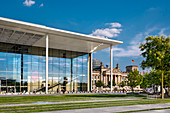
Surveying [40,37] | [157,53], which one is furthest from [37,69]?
[157,53]

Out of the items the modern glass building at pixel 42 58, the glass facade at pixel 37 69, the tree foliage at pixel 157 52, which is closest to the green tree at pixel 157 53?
the tree foliage at pixel 157 52

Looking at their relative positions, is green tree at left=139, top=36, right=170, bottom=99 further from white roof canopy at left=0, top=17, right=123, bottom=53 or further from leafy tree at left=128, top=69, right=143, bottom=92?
leafy tree at left=128, top=69, right=143, bottom=92

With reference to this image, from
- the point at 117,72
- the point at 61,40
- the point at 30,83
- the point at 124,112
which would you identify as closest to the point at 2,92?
the point at 30,83

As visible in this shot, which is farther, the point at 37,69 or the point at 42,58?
the point at 42,58

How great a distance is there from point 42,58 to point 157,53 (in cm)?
3041

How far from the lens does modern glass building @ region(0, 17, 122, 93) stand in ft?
128

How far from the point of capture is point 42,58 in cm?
4944

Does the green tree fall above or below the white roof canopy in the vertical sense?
below

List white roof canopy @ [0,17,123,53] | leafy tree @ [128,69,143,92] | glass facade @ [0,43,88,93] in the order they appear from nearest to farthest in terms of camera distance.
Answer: white roof canopy @ [0,17,123,53] < glass facade @ [0,43,88,93] < leafy tree @ [128,69,143,92]

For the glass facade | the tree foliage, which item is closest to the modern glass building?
the glass facade

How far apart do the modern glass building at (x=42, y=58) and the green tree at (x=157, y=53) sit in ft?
48.5

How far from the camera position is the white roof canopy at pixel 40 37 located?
34.3 m

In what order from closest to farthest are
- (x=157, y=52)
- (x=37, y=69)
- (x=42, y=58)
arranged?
1. (x=157, y=52)
2. (x=37, y=69)
3. (x=42, y=58)

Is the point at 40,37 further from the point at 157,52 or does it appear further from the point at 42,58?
the point at 157,52
